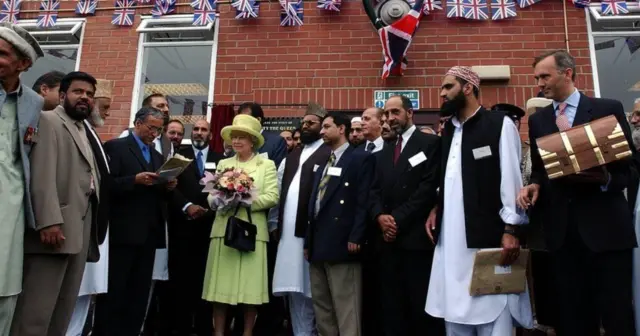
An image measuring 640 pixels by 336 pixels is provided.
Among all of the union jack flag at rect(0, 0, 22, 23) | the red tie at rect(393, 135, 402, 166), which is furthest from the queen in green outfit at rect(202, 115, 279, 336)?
the union jack flag at rect(0, 0, 22, 23)

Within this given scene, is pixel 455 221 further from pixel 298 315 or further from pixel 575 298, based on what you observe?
pixel 298 315

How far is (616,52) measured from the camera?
6535 millimetres

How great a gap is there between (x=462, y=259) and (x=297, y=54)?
4526 millimetres

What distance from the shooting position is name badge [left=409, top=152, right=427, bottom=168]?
11.5 ft

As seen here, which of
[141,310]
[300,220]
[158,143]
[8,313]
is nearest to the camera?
[8,313]

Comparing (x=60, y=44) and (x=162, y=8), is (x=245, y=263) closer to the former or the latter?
(x=162, y=8)

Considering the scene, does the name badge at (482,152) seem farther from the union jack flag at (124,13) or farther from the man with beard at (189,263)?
the union jack flag at (124,13)

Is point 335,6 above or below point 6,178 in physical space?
above

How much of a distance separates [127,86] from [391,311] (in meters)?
5.24

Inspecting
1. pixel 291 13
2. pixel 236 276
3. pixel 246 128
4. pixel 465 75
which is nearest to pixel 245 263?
pixel 236 276

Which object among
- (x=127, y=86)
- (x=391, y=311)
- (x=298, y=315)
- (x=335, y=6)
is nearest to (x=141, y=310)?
(x=298, y=315)

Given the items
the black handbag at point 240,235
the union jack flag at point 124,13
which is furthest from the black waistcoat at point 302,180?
the union jack flag at point 124,13

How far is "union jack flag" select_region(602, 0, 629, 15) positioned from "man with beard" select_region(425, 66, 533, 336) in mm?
4333

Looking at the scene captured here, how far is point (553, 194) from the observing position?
2803 millimetres
